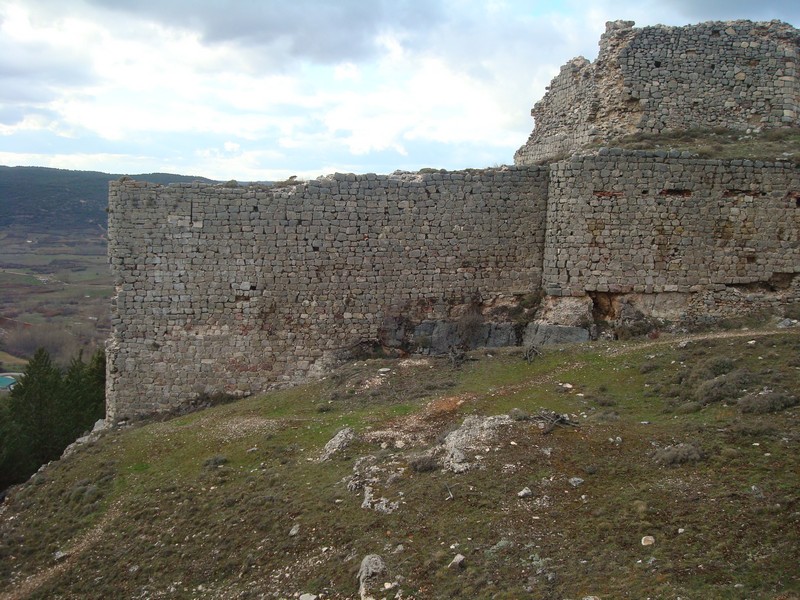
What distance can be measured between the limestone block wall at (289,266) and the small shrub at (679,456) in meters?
8.35

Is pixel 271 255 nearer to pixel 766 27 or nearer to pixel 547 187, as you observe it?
pixel 547 187

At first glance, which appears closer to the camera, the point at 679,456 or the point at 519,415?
the point at 679,456

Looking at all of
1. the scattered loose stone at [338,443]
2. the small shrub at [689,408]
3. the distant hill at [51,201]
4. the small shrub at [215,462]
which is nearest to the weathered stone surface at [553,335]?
the small shrub at [689,408]

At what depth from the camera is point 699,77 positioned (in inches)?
679

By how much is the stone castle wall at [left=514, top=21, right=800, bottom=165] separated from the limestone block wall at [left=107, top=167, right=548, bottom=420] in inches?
123

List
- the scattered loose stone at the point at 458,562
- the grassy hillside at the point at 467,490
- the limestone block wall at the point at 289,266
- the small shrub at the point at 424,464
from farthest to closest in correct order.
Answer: the limestone block wall at the point at 289,266 < the small shrub at the point at 424,464 < the scattered loose stone at the point at 458,562 < the grassy hillside at the point at 467,490

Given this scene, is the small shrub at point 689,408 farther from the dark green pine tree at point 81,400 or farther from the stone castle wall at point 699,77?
the dark green pine tree at point 81,400

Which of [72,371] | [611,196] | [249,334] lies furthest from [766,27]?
[72,371]

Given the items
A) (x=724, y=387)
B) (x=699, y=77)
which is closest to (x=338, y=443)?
(x=724, y=387)

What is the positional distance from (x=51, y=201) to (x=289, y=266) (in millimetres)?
148701

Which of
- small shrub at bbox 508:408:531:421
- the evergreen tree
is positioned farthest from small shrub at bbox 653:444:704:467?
the evergreen tree

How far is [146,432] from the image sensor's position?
50.1 feet

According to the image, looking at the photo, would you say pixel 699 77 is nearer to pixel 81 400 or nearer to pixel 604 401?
pixel 604 401

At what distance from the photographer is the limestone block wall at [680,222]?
15539mm
